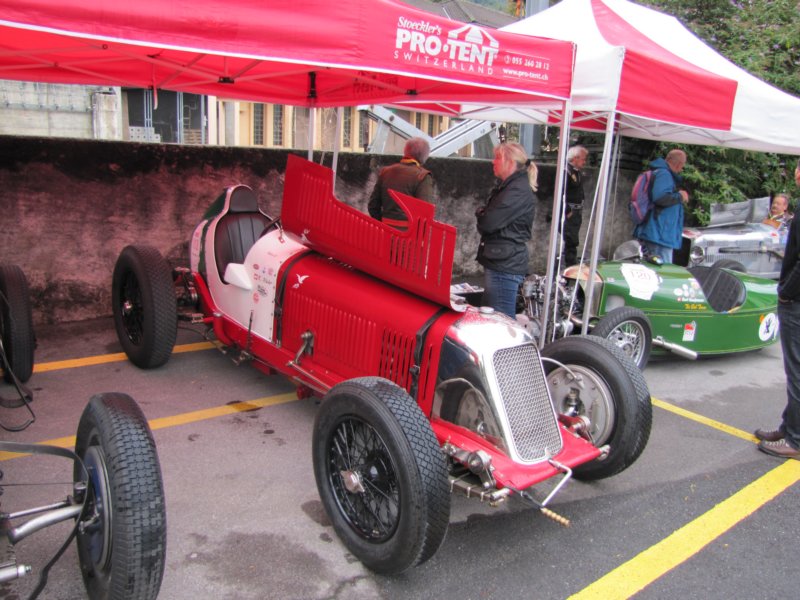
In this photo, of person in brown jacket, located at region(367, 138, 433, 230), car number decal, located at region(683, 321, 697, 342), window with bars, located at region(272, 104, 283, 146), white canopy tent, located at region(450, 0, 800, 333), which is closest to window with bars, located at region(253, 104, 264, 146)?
window with bars, located at region(272, 104, 283, 146)

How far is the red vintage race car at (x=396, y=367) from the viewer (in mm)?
2641

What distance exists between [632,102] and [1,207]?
201 inches

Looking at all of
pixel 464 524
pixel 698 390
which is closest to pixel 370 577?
pixel 464 524

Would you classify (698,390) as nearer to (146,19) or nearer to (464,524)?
(464,524)

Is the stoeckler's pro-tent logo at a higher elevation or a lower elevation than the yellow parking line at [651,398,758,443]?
higher

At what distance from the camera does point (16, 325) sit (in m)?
4.09

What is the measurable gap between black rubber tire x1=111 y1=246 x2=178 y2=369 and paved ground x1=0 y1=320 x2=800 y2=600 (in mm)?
205

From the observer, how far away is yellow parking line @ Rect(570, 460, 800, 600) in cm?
279

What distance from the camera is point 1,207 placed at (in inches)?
211

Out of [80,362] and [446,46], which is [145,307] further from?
[446,46]

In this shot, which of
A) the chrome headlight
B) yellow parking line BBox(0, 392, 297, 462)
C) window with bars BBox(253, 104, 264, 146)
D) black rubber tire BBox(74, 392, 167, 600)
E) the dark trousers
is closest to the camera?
black rubber tire BBox(74, 392, 167, 600)

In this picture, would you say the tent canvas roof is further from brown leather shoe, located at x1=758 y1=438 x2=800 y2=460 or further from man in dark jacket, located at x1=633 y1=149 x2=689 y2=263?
brown leather shoe, located at x1=758 y1=438 x2=800 y2=460

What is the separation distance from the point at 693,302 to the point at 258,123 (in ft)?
56.5

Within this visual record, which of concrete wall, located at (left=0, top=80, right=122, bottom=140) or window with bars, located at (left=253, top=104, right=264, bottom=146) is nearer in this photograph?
concrete wall, located at (left=0, top=80, right=122, bottom=140)
